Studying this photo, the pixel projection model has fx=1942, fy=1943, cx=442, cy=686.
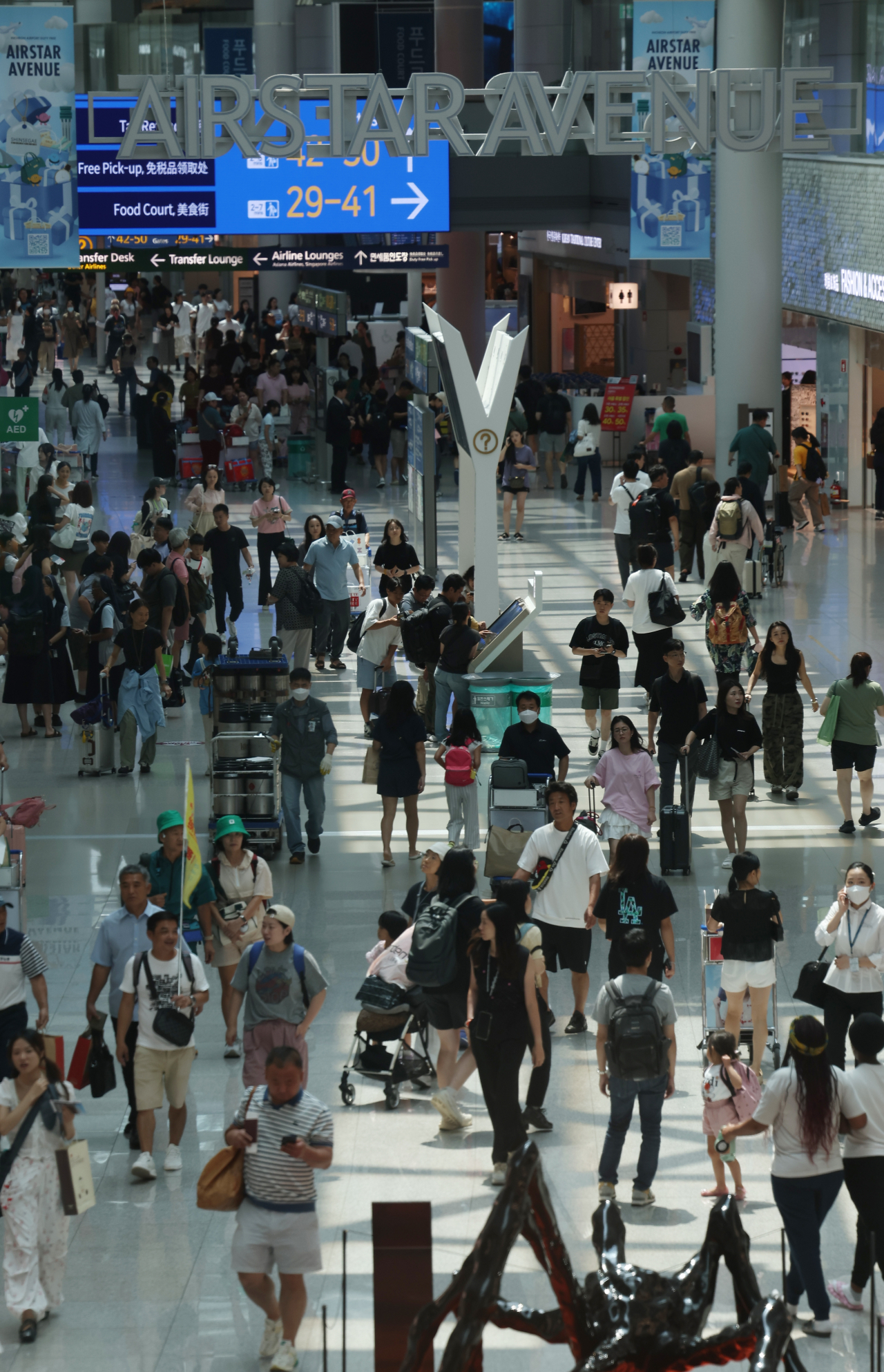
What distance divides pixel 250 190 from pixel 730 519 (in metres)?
11.7

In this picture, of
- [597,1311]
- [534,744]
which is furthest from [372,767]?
[597,1311]

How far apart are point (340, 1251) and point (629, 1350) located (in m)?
2.99

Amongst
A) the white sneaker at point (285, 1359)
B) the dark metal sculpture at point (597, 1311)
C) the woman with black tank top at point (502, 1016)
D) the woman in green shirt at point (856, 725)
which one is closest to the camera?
the dark metal sculpture at point (597, 1311)

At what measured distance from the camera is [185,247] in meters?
28.2

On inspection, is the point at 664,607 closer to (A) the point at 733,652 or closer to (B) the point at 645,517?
(A) the point at 733,652

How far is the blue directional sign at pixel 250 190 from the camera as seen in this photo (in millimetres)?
27391

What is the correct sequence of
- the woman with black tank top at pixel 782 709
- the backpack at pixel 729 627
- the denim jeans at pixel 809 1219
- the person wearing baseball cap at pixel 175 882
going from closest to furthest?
the denim jeans at pixel 809 1219, the person wearing baseball cap at pixel 175 882, the woman with black tank top at pixel 782 709, the backpack at pixel 729 627

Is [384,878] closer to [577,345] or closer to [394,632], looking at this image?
[394,632]

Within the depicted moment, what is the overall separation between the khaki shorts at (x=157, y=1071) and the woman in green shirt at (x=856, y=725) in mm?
5920

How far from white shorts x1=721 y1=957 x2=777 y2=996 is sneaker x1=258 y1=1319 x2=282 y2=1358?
9.73 feet

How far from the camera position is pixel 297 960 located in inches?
325

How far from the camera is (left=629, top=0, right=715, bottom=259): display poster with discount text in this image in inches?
1032

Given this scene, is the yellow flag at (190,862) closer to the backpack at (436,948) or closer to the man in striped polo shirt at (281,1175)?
the backpack at (436,948)

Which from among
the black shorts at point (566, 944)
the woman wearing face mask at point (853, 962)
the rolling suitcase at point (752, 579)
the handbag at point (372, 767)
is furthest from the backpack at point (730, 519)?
the woman wearing face mask at point (853, 962)
